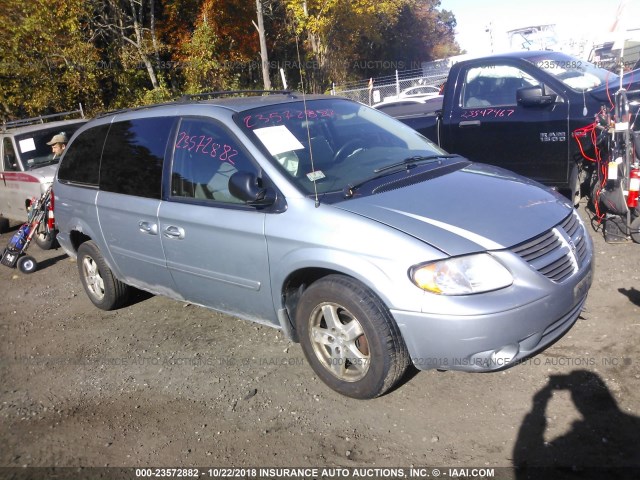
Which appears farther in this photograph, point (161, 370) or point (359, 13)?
point (359, 13)

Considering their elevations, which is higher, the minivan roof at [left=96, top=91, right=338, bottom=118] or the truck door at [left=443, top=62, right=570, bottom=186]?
the minivan roof at [left=96, top=91, right=338, bottom=118]

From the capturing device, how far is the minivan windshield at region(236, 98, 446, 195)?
148 inches

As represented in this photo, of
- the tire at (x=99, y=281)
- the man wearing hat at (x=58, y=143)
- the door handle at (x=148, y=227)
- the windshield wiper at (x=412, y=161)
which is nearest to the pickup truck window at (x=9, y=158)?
the man wearing hat at (x=58, y=143)

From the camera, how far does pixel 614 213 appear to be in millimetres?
5844

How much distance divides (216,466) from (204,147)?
2.16 metres

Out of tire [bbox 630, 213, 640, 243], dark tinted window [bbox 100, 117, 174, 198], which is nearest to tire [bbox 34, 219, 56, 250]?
dark tinted window [bbox 100, 117, 174, 198]

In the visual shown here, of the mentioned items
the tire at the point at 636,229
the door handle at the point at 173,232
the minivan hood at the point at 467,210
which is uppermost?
the minivan hood at the point at 467,210

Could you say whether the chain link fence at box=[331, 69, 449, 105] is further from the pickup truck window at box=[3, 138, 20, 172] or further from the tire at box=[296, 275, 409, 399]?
the tire at box=[296, 275, 409, 399]

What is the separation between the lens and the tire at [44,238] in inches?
339

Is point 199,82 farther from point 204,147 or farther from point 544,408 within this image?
point 544,408

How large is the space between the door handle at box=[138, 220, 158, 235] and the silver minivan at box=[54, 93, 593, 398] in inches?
0.6

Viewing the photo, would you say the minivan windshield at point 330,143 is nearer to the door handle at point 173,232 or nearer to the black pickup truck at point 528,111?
the door handle at point 173,232

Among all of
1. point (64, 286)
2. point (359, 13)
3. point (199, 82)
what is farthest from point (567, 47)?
point (64, 286)

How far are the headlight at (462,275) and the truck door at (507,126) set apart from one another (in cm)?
387
